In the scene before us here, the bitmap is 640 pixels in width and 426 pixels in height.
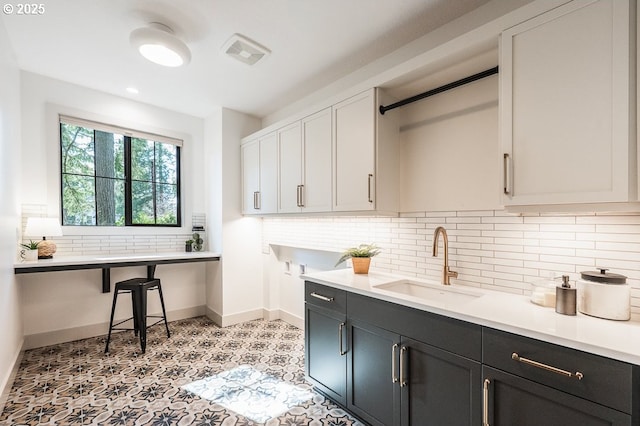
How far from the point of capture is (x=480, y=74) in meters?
1.81

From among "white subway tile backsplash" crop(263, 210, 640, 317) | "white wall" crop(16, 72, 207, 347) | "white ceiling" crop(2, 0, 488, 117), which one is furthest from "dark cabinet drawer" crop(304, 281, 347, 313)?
"white wall" crop(16, 72, 207, 347)

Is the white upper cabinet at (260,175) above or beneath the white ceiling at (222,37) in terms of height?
beneath

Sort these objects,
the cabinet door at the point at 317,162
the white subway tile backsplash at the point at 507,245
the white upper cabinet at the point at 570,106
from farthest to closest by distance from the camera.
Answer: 1. the cabinet door at the point at 317,162
2. the white subway tile backsplash at the point at 507,245
3. the white upper cabinet at the point at 570,106

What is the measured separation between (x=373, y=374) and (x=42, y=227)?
3.24m

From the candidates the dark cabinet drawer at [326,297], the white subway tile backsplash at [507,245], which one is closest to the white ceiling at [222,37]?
the white subway tile backsplash at [507,245]

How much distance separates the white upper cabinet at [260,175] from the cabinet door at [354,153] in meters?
1.00

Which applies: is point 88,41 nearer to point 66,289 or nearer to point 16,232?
point 16,232

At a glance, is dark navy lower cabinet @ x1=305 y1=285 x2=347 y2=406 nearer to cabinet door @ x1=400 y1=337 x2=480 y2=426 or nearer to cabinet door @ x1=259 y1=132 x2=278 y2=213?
cabinet door @ x1=400 y1=337 x2=480 y2=426

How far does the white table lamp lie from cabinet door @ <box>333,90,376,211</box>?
2715 millimetres

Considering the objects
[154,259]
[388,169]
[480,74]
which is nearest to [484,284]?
[388,169]

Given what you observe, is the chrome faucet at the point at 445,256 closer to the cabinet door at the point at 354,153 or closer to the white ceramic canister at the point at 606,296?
the cabinet door at the point at 354,153

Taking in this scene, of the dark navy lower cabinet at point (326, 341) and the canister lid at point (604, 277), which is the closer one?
the canister lid at point (604, 277)

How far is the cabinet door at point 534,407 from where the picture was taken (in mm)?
1091

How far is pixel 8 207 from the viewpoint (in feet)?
7.68
